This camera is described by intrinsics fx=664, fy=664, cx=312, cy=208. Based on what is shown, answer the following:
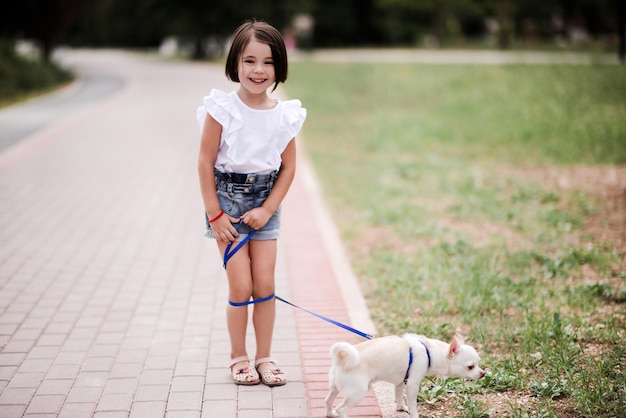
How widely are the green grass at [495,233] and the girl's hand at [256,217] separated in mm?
1341

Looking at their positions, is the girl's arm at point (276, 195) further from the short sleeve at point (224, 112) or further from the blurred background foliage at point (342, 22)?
the blurred background foliage at point (342, 22)

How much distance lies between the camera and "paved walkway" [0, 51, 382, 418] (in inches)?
149

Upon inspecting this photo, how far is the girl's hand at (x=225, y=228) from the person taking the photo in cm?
361

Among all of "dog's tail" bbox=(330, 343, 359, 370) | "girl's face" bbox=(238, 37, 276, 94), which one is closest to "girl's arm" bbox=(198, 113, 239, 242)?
"girl's face" bbox=(238, 37, 276, 94)

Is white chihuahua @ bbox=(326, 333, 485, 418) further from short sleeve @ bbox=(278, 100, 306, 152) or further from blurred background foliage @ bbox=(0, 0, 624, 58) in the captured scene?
blurred background foliage @ bbox=(0, 0, 624, 58)

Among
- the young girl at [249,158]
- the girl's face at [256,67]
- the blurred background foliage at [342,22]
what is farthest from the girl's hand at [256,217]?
the blurred background foliage at [342,22]

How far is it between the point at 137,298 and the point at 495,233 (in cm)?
378

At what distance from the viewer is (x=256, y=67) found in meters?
3.50

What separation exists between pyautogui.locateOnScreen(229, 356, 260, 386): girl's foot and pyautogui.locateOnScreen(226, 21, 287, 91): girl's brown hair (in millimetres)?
1652

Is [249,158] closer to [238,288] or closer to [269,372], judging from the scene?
[238,288]

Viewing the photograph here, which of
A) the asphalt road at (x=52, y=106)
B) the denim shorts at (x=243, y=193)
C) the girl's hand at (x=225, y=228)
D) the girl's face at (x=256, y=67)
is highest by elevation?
the girl's face at (x=256, y=67)

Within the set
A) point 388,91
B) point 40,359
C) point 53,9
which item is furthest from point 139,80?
point 40,359

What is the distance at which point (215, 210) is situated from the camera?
3.60 metres

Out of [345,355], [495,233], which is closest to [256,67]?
[345,355]
